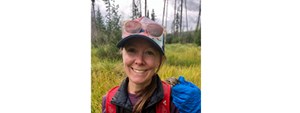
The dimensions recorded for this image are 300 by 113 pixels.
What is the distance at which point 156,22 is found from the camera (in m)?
2.99

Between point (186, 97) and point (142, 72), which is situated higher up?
point (142, 72)

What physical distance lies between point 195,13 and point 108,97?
2.43 ft

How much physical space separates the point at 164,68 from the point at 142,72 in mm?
145

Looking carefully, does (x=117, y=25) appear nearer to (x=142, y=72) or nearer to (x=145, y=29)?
(x=145, y=29)

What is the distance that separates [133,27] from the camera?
2.98 metres

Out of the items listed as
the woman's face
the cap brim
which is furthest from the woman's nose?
the cap brim

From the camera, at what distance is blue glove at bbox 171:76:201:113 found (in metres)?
3.03

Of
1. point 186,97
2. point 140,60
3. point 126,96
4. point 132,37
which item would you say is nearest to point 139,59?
point 140,60

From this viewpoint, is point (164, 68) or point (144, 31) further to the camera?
point (164, 68)

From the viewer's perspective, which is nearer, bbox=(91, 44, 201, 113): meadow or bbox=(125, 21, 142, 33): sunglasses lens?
bbox=(125, 21, 142, 33): sunglasses lens

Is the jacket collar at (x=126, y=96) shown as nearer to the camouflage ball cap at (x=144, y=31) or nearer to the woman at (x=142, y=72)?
the woman at (x=142, y=72)

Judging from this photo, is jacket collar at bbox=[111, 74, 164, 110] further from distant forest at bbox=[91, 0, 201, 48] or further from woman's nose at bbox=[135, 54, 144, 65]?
distant forest at bbox=[91, 0, 201, 48]

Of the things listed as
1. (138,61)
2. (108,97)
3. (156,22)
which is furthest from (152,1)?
(108,97)
